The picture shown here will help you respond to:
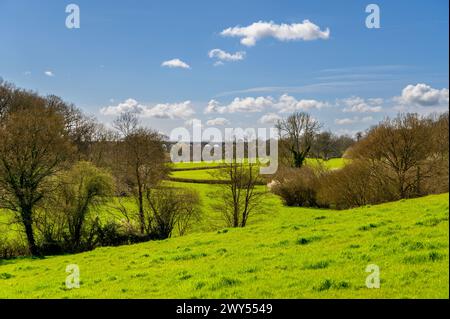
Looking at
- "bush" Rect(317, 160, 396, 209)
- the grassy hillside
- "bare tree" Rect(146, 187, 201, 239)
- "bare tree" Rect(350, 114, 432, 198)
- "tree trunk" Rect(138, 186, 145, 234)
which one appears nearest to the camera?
the grassy hillside

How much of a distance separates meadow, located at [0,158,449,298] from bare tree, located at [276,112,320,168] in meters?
41.2

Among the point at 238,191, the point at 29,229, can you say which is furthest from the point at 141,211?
the point at 238,191

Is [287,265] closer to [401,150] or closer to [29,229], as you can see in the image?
[29,229]

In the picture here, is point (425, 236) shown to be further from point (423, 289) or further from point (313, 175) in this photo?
point (313, 175)

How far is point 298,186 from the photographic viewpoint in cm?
4781

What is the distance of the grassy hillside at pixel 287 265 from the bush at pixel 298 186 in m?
26.8

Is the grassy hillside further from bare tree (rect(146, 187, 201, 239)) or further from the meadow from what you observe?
bare tree (rect(146, 187, 201, 239))

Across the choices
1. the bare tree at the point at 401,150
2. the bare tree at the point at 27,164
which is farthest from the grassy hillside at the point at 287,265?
the bare tree at the point at 401,150

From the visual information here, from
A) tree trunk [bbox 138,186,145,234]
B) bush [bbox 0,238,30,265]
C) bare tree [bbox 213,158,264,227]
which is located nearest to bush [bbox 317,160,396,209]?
bare tree [bbox 213,158,264,227]

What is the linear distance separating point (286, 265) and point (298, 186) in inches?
1445

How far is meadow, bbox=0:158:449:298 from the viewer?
918cm

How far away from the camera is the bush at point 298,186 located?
4709 cm

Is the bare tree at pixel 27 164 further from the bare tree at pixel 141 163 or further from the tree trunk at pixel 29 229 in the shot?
the bare tree at pixel 141 163

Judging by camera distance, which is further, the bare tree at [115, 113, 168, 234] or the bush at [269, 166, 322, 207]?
the bush at [269, 166, 322, 207]
